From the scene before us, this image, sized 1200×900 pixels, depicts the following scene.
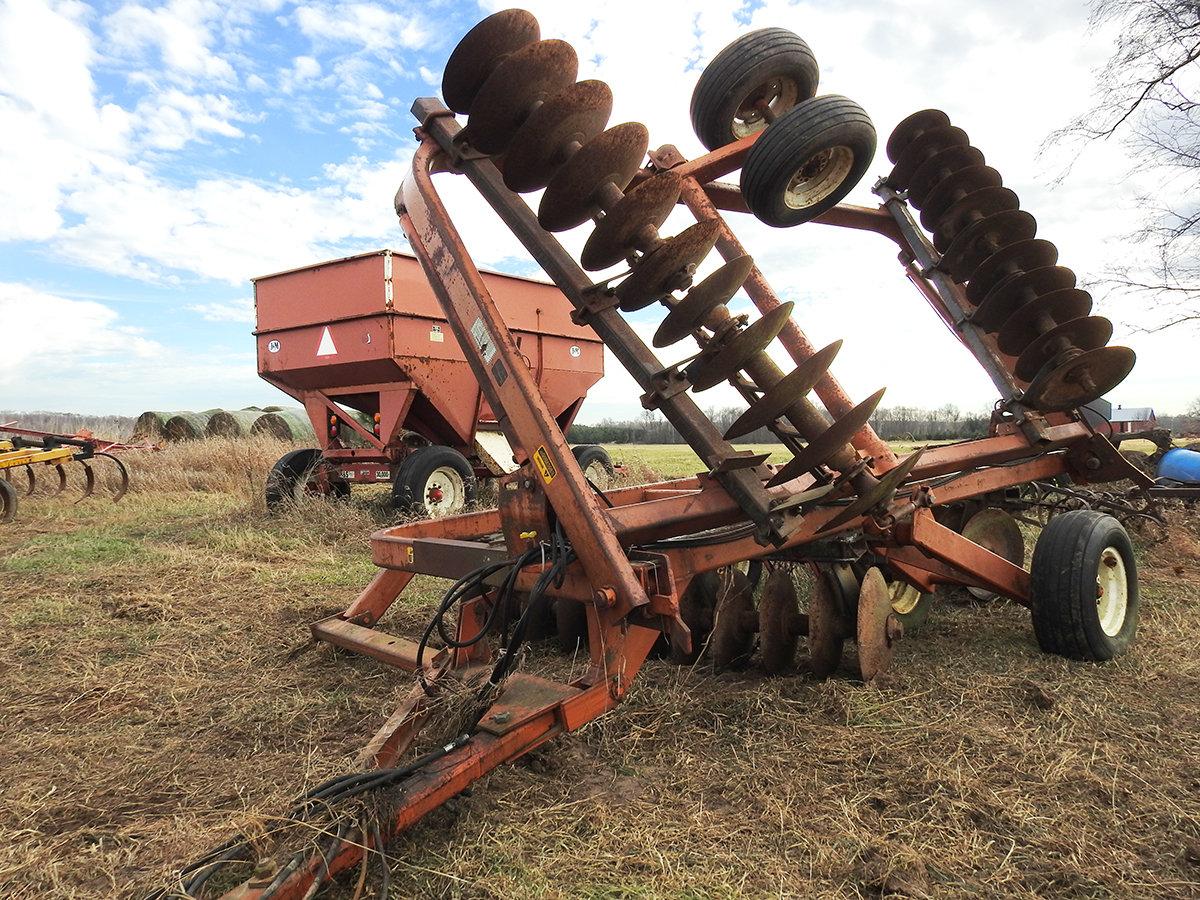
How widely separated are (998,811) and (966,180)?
3457 mm

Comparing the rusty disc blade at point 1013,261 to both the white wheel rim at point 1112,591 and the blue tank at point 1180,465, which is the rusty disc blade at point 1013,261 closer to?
the white wheel rim at point 1112,591

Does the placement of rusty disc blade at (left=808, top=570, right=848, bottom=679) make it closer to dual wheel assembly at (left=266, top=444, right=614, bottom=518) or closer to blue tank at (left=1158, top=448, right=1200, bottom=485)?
dual wheel assembly at (left=266, top=444, right=614, bottom=518)

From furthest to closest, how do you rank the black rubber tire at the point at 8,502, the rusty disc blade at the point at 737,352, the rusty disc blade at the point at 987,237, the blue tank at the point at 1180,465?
the black rubber tire at the point at 8,502 → the blue tank at the point at 1180,465 → the rusty disc blade at the point at 987,237 → the rusty disc blade at the point at 737,352

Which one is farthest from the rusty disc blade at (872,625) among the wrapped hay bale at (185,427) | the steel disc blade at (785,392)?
the wrapped hay bale at (185,427)

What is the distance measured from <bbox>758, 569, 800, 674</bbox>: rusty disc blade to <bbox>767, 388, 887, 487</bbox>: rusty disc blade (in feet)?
2.91

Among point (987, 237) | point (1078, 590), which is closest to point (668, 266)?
point (1078, 590)

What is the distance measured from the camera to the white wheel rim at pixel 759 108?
3369 millimetres

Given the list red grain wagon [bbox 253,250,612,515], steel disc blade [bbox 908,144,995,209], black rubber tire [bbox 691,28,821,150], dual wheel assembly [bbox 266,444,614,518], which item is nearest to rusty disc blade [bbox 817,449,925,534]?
black rubber tire [bbox 691,28,821,150]

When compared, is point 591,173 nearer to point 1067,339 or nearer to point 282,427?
point 1067,339

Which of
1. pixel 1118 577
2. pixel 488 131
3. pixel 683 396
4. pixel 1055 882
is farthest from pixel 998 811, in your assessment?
pixel 488 131

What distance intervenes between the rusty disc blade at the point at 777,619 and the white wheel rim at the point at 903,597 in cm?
108

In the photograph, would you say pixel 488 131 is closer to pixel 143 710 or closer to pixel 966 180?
pixel 143 710

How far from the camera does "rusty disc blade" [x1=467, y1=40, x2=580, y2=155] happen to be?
2.53 m

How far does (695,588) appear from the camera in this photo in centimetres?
375
